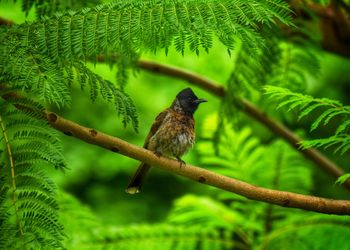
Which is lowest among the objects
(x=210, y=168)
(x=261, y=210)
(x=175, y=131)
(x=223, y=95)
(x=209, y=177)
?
(x=210, y=168)

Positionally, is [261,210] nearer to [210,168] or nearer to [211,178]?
[210,168]

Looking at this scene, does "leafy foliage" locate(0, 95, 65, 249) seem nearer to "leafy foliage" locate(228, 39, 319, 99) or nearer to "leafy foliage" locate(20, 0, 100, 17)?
"leafy foliage" locate(20, 0, 100, 17)

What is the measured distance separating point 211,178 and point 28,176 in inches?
25.9

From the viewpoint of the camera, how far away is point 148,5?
1959 millimetres

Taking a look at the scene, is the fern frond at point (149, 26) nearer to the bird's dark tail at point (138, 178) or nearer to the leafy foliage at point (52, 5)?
the leafy foliage at point (52, 5)

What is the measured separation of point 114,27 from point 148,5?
129 mm

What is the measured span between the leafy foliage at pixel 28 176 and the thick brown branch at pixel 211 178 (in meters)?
0.18

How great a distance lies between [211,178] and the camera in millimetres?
2178

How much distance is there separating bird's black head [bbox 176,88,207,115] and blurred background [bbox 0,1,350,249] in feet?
0.53

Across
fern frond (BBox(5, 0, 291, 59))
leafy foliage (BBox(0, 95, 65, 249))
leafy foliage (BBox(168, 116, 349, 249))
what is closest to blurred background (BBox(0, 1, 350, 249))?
leafy foliage (BBox(168, 116, 349, 249))

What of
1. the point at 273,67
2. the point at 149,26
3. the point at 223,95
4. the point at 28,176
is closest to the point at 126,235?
the point at 223,95

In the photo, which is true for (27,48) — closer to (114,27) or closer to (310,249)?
(114,27)

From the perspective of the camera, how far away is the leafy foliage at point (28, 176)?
174 cm

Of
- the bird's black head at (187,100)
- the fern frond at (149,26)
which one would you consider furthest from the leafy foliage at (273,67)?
the fern frond at (149,26)
